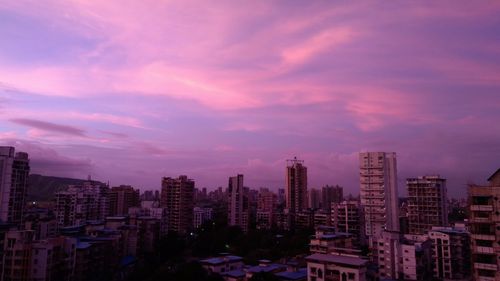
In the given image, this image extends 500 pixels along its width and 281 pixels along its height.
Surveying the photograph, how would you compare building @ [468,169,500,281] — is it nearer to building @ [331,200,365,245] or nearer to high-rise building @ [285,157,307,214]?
building @ [331,200,365,245]

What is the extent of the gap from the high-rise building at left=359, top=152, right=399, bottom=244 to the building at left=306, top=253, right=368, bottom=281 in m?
19.8

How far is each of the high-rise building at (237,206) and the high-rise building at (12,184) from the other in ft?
78.5

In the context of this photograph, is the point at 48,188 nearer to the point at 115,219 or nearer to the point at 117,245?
the point at 115,219

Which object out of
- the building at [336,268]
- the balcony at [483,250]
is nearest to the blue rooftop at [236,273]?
the building at [336,268]

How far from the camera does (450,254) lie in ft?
97.5

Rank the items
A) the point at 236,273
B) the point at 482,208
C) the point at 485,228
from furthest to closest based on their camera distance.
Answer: the point at 236,273 < the point at 482,208 < the point at 485,228

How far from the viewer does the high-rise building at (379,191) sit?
38.3 m

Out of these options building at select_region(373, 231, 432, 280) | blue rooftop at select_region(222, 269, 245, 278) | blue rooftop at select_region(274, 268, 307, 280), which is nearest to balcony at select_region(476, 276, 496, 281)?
blue rooftop at select_region(274, 268, 307, 280)

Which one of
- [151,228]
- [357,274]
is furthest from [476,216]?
[151,228]

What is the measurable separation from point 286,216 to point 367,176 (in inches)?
620

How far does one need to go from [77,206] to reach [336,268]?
3491cm

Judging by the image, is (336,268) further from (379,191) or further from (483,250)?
(379,191)

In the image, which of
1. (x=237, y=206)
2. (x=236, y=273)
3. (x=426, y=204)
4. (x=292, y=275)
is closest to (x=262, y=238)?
(x=237, y=206)

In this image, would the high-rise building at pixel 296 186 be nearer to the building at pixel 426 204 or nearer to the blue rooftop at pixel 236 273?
the building at pixel 426 204
